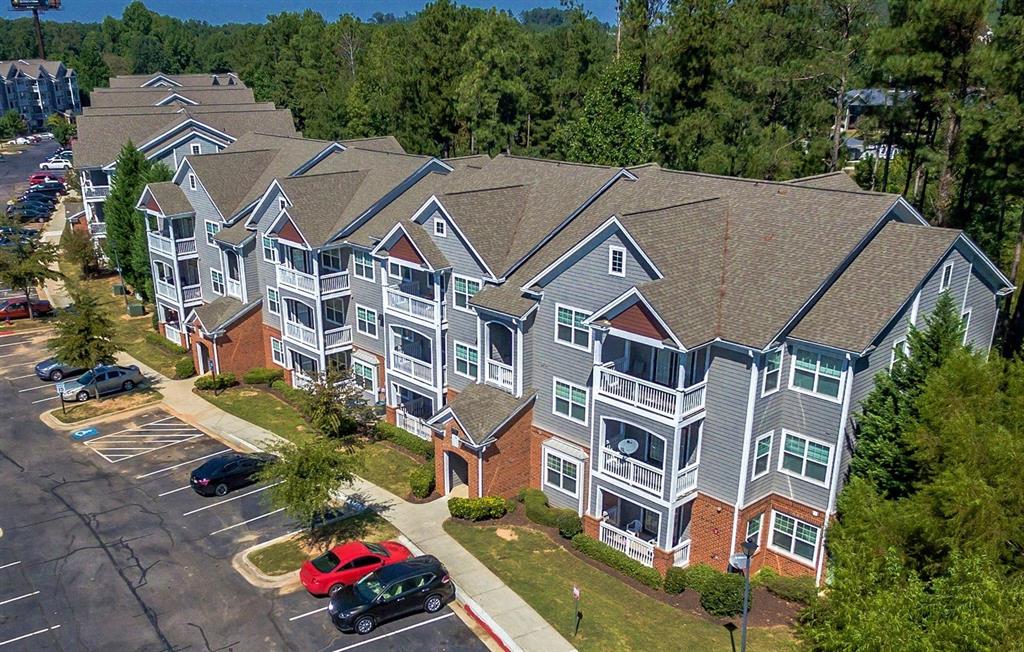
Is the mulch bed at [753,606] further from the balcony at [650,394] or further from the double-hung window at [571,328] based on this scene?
the double-hung window at [571,328]

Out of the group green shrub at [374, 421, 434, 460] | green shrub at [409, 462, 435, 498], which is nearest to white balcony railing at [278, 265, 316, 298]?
green shrub at [374, 421, 434, 460]

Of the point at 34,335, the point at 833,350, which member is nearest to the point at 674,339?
the point at 833,350

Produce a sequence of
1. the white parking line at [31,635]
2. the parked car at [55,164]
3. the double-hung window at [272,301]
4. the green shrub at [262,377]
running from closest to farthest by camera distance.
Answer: the white parking line at [31,635] < the green shrub at [262,377] < the double-hung window at [272,301] < the parked car at [55,164]

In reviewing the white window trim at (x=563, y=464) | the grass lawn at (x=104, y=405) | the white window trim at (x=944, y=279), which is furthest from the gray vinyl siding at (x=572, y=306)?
the grass lawn at (x=104, y=405)

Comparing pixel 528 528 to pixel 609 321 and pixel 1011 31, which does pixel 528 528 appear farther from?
pixel 1011 31

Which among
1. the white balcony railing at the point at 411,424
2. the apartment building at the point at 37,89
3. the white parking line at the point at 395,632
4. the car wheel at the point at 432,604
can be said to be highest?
the apartment building at the point at 37,89

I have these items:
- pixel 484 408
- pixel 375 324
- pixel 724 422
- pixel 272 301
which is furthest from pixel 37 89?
pixel 724 422

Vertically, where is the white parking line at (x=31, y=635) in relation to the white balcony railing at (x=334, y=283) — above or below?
below
